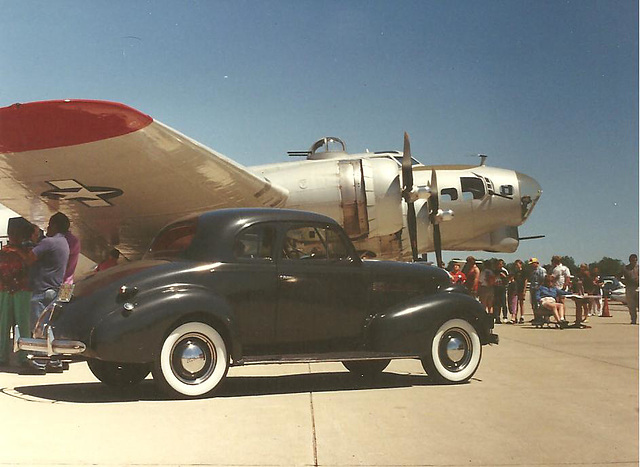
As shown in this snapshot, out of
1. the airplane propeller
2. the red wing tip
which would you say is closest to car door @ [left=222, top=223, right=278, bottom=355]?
the red wing tip

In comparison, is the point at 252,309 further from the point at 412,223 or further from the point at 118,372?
the point at 412,223

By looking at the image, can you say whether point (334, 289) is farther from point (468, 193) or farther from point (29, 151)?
point (468, 193)

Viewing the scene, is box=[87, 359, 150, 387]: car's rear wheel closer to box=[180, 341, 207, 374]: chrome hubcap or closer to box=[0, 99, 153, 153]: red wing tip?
box=[180, 341, 207, 374]: chrome hubcap

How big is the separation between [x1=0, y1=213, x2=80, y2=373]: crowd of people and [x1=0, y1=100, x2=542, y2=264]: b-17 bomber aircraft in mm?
1452

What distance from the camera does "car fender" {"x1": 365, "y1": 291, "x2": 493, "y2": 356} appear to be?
5855mm

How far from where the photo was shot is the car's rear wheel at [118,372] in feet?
19.3

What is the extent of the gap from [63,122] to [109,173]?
207 centimetres

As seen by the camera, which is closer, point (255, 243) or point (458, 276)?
point (255, 243)

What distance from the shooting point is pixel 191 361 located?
517cm

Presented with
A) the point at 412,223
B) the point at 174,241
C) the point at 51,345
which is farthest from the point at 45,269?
the point at 412,223

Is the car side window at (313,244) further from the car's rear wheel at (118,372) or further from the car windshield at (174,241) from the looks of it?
the car's rear wheel at (118,372)

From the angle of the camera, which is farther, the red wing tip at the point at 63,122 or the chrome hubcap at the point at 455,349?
the red wing tip at the point at 63,122

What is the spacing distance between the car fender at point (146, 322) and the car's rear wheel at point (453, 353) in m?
2.03

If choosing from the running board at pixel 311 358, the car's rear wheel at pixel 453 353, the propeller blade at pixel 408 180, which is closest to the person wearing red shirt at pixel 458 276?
the propeller blade at pixel 408 180
